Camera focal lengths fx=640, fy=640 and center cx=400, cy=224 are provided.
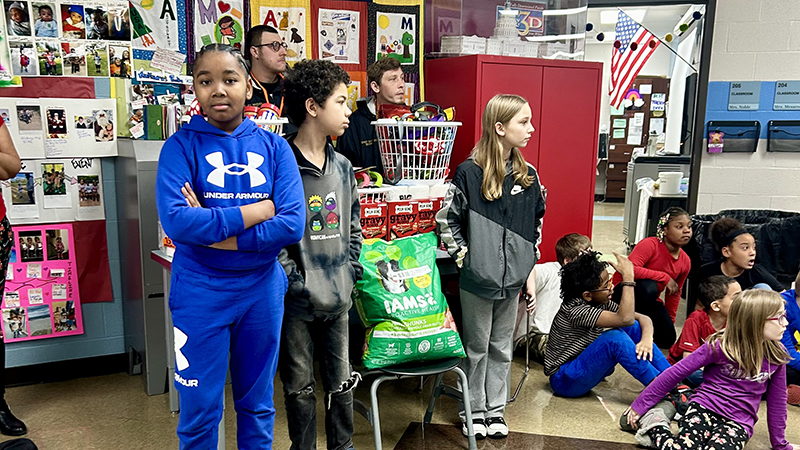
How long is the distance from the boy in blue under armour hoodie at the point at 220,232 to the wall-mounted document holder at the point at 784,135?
155 inches

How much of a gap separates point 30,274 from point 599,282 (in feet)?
8.88

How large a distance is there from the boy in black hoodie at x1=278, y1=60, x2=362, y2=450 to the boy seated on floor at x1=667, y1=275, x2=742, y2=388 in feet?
5.99

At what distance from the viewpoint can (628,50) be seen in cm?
621

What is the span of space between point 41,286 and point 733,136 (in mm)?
4479

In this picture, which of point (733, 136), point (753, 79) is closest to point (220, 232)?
point (733, 136)

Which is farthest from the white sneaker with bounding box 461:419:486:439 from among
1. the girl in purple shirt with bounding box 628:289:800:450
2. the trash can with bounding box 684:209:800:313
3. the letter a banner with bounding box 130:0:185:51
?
the letter a banner with bounding box 130:0:185:51

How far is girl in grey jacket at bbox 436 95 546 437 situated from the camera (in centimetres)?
257

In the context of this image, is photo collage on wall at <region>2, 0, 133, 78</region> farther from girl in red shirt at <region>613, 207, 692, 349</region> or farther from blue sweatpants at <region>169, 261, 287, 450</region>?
girl in red shirt at <region>613, 207, 692, 349</region>

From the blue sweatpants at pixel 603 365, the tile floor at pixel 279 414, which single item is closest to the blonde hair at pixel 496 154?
A: the blue sweatpants at pixel 603 365

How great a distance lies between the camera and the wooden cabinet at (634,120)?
11289mm

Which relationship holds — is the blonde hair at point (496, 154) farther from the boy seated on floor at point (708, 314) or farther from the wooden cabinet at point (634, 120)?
the wooden cabinet at point (634, 120)

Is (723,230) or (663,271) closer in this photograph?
(723,230)

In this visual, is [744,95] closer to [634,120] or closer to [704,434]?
[704,434]

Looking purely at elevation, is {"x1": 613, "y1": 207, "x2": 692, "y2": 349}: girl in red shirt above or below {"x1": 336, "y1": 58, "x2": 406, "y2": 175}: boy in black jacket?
below
